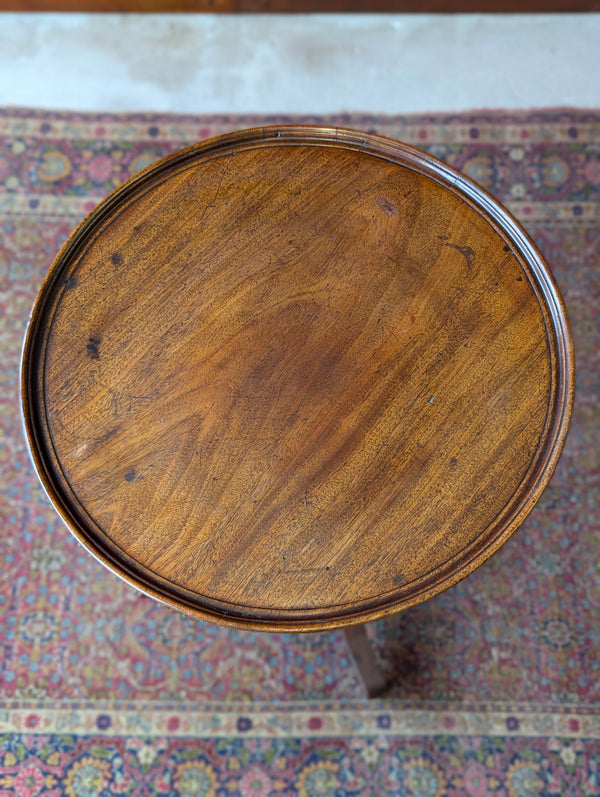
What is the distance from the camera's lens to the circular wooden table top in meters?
0.88

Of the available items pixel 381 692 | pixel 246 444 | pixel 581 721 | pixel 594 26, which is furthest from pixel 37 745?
pixel 594 26

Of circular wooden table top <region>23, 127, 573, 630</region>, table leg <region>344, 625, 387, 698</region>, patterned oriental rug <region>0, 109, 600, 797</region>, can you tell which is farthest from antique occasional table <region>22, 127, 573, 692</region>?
patterned oriental rug <region>0, 109, 600, 797</region>

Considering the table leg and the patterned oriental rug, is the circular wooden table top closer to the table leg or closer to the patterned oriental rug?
the table leg

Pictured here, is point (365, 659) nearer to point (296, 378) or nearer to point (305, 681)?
point (305, 681)

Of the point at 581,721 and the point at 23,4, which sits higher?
the point at 23,4

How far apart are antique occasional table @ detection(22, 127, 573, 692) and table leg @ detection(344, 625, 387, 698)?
12.7 inches

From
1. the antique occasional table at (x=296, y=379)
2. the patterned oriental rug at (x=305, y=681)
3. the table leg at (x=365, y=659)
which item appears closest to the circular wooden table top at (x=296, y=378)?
the antique occasional table at (x=296, y=379)

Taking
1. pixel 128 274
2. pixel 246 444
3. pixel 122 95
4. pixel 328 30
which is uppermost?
pixel 328 30

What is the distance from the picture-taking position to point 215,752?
123 cm

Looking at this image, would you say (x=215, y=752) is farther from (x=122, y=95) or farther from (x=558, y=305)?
(x=122, y=95)

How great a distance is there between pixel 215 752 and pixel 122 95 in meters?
1.54

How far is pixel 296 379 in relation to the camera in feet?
3.12

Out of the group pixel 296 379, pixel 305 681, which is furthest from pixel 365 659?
pixel 296 379

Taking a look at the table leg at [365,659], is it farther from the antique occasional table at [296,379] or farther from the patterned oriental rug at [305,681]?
the antique occasional table at [296,379]
